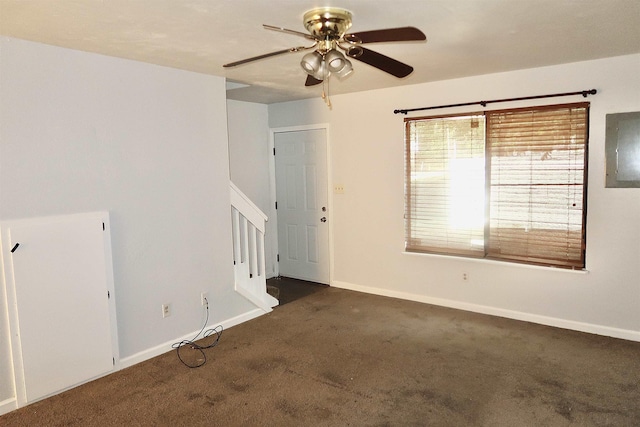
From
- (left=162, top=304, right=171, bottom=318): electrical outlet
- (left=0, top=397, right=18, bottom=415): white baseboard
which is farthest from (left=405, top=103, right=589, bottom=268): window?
(left=0, top=397, right=18, bottom=415): white baseboard

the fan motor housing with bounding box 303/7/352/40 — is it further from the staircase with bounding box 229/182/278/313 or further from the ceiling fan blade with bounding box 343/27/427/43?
the staircase with bounding box 229/182/278/313

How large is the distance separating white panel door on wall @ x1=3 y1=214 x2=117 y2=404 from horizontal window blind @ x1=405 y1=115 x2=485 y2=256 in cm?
312

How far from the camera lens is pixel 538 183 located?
4.07 m

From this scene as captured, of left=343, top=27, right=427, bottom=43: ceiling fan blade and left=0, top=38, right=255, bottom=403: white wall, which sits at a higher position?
left=343, top=27, right=427, bottom=43: ceiling fan blade

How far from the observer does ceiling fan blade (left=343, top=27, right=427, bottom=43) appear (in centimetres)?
201

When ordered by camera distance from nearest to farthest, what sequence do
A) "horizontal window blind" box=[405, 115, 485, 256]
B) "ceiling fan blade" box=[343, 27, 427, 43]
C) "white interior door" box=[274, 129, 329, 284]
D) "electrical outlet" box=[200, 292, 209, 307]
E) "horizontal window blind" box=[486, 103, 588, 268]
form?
"ceiling fan blade" box=[343, 27, 427, 43] < "horizontal window blind" box=[486, 103, 588, 268] < "electrical outlet" box=[200, 292, 209, 307] < "horizontal window blind" box=[405, 115, 485, 256] < "white interior door" box=[274, 129, 329, 284]

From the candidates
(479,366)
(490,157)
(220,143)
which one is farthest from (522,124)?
(220,143)

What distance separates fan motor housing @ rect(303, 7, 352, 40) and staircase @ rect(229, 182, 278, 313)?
223 cm

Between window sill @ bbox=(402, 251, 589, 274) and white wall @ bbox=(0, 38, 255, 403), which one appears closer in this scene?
white wall @ bbox=(0, 38, 255, 403)

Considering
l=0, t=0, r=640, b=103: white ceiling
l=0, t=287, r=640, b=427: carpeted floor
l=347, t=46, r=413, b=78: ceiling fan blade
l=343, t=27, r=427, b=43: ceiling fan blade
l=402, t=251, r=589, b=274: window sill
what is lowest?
l=0, t=287, r=640, b=427: carpeted floor

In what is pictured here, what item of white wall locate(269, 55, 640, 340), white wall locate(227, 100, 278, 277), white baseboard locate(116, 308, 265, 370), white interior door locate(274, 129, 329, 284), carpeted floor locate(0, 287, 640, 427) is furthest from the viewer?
white interior door locate(274, 129, 329, 284)

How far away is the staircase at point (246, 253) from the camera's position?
444cm

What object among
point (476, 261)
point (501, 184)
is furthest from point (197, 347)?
point (501, 184)

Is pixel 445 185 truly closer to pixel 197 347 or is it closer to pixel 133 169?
pixel 197 347
